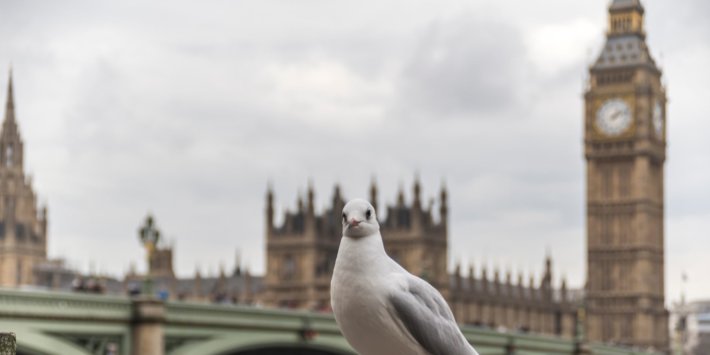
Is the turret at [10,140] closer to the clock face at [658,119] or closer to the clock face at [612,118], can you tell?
the clock face at [612,118]

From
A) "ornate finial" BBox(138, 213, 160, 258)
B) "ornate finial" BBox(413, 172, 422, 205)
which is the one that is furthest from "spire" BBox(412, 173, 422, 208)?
"ornate finial" BBox(138, 213, 160, 258)

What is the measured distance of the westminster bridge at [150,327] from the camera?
2969cm

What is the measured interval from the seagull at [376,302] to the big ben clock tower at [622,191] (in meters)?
119

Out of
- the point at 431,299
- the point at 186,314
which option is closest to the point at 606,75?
the point at 186,314

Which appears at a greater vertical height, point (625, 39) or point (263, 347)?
point (625, 39)

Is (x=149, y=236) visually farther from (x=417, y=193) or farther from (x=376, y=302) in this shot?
(x=417, y=193)

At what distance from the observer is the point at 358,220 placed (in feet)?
24.6

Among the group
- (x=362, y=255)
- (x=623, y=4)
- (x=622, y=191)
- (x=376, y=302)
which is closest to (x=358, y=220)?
(x=362, y=255)

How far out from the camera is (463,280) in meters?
115

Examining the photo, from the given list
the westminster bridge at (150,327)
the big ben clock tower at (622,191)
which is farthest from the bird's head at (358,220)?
the big ben clock tower at (622,191)

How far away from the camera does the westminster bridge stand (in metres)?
29.7

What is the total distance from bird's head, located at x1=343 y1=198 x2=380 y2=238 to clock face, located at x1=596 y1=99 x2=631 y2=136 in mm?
120543

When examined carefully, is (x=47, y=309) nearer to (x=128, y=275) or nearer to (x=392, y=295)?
(x=392, y=295)

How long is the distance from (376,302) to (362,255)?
0.74ft
